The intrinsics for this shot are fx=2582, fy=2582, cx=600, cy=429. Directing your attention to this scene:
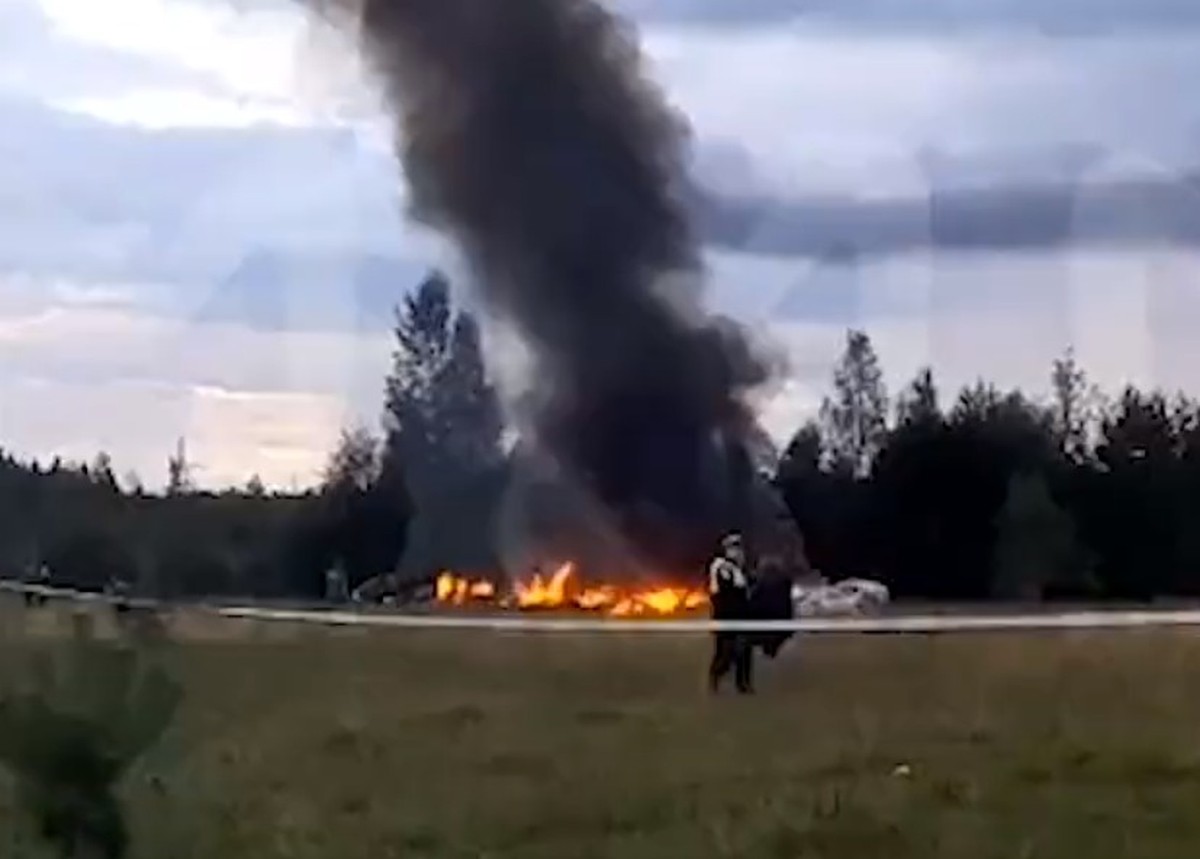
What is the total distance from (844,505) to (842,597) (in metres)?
10.6

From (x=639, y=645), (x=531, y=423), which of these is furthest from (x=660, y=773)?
(x=531, y=423)

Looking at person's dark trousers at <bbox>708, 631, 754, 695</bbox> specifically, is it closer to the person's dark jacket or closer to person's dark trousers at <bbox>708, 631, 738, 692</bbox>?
person's dark trousers at <bbox>708, 631, 738, 692</bbox>

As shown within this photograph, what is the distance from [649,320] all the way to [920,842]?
36190mm

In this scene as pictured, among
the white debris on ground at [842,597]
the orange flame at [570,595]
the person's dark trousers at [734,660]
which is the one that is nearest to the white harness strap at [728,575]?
the person's dark trousers at [734,660]

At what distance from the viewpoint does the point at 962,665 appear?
75.9 ft

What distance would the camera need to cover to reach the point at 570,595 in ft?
155

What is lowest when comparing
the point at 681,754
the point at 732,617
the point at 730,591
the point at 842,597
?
the point at 681,754

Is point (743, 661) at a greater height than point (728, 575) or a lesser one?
lesser

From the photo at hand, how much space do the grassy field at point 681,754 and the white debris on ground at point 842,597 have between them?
35.9 feet

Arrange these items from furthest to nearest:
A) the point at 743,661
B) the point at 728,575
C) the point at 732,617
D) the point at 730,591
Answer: the point at 730,591
the point at 732,617
the point at 728,575
the point at 743,661

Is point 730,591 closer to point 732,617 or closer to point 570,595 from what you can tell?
point 732,617

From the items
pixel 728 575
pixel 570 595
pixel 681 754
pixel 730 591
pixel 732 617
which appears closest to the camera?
pixel 681 754

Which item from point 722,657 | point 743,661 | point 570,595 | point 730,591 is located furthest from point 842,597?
point 743,661

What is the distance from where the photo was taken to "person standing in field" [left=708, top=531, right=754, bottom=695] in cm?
2208
